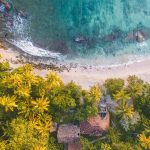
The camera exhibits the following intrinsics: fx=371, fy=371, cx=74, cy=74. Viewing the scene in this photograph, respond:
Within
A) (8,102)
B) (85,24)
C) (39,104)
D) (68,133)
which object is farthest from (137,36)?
(8,102)

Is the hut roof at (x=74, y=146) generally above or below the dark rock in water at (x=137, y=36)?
below

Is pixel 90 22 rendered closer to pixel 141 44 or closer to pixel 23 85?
pixel 141 44

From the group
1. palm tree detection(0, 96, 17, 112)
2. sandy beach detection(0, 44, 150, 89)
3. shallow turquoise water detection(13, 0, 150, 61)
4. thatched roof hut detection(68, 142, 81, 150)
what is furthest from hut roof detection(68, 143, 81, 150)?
shallow turquoise water detection(13, 0, 150, 61)

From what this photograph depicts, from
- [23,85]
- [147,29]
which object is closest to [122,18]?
[147,29]

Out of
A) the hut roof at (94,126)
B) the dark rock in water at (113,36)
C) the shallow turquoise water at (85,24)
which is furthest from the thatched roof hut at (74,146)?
the dark rock in water at (113,36)

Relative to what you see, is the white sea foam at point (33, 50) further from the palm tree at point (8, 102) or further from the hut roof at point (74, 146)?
the hut roof at point (74, 146)
